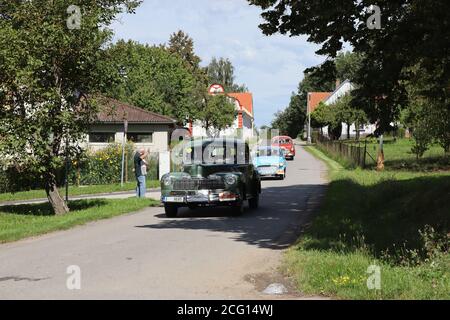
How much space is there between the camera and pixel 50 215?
54.2ft

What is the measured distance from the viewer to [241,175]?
15031 mm

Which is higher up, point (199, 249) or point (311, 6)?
point (311, 6)

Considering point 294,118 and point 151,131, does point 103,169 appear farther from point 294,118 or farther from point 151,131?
point 294,118

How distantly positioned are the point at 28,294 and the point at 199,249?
3.64 m

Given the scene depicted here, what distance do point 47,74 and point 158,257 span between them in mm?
8215

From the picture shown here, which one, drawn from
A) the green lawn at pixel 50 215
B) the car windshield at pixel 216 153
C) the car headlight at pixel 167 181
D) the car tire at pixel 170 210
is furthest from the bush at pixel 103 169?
the car headlight at pixel 167 181

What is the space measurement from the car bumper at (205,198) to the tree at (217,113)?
140 ft

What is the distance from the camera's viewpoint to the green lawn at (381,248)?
6.54 meters

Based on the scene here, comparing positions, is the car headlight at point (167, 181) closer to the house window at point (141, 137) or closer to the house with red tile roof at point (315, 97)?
the house window at point (141, 137)

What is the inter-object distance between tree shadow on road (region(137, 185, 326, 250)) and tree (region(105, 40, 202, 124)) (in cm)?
3073

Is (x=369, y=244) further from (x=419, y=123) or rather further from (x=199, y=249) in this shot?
(x=419, y=123)

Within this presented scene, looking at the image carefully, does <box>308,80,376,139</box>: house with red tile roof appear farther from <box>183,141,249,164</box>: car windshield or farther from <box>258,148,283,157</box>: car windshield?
<box>183,141,249,164</box>: car windshield

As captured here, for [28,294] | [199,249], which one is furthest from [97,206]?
[28,294]
